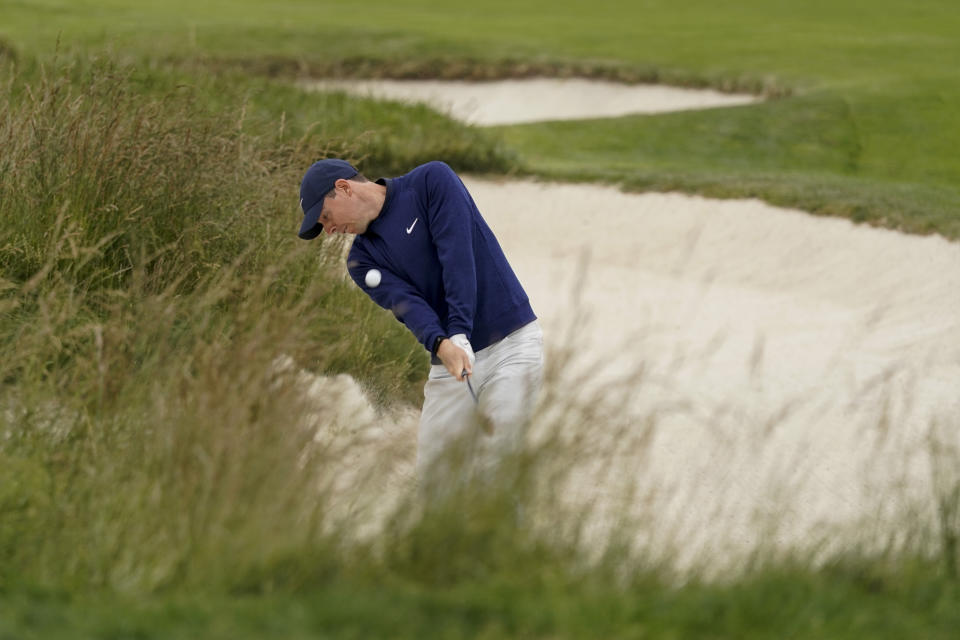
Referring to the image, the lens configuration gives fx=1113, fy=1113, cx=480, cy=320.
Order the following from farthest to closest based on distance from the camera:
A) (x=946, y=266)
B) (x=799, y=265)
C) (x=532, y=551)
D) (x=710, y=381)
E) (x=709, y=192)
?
(x=709, y=192)
(x=799, y=265)
(x=946, y=266)
(x=710, y=381)
(x=532, y=551)

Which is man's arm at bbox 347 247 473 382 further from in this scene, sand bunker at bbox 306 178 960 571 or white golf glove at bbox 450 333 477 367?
sand bunker at bbox 306 178 960 571

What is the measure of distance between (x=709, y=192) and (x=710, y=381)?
4.24 meters

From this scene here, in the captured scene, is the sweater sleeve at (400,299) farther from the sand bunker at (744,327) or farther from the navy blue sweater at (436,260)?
the sand bunker at (744,327)

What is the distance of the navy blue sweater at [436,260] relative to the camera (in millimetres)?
4457

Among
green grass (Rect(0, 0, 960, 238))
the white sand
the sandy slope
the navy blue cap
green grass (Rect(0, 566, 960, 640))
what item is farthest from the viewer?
green grass (Rect(0, 0, 960, 238))

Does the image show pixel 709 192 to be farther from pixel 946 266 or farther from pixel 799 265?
pixel 946 266

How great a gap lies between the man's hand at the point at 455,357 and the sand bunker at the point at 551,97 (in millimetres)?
14187

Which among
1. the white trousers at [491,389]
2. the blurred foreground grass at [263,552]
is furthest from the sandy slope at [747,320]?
the blurred foreground grass at [263,552]

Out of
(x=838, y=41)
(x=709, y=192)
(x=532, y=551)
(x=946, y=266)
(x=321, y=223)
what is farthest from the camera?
(x=838, y=41)

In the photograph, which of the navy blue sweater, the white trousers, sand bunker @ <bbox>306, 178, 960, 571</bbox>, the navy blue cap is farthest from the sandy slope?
the navy blue cap

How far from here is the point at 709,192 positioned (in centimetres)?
1208

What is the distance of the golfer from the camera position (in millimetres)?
4445

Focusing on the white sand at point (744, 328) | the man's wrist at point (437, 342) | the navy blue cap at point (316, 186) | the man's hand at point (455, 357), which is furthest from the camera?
the white sand at point (744, 328)

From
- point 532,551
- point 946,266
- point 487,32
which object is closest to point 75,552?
point 532,551
